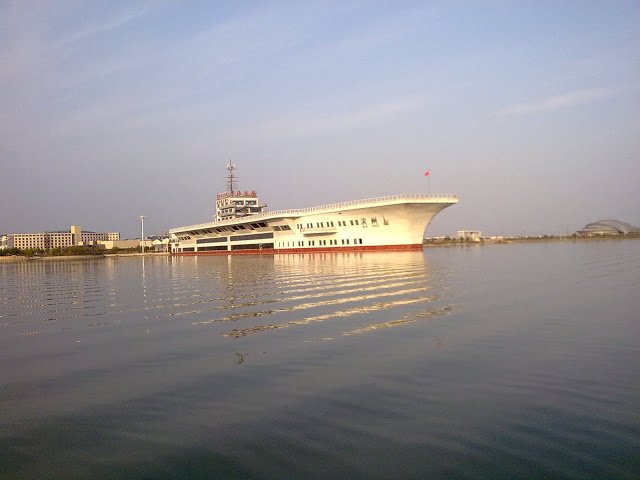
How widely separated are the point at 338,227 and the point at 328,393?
59740 mm

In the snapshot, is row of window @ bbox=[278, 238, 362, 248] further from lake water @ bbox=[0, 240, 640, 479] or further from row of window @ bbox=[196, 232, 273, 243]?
lake water @ bbox=[0, 240, 640, 479]

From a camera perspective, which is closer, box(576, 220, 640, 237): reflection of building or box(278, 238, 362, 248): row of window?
box(278, 238, 362, 248): row of window

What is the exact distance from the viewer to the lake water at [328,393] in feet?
16.7

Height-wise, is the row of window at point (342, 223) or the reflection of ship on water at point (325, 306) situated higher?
the row of window at point (342, 223)

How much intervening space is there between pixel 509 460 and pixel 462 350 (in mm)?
4724

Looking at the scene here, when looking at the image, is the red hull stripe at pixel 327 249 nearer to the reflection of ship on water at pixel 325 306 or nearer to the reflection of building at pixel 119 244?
the reflection of ship on water at pixel 325 306

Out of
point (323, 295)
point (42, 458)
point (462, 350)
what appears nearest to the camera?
point (42, 458)

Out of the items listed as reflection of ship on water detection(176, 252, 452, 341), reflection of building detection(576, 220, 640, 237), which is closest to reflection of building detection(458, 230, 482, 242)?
reflection of building detection(576, 220, 640, 237)

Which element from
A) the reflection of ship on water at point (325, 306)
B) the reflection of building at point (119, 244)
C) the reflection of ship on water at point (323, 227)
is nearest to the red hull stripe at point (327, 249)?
the reflection of ship on water at point (323, 227)

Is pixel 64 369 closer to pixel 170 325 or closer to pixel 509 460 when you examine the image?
pixel 170 325

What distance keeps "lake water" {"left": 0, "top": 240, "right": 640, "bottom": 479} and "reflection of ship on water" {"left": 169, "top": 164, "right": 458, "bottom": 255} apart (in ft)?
143

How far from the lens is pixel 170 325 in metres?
13.6

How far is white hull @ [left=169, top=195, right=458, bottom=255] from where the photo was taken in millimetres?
58344

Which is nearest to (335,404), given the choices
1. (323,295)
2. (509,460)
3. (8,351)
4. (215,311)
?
(509,460)
